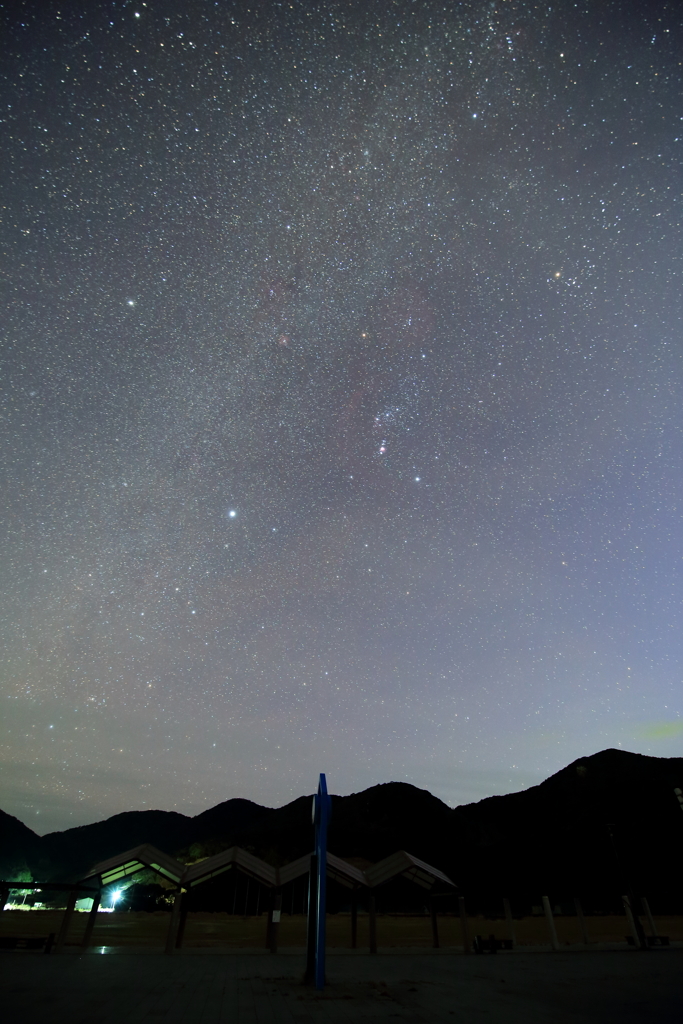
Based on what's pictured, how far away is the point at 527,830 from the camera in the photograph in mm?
164750

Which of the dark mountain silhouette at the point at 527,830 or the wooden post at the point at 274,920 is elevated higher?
the dark mountain silhouette at the point at 527,830

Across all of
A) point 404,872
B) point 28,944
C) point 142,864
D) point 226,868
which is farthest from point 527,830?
point 28,944

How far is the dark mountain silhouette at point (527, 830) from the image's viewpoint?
11004 centimetres

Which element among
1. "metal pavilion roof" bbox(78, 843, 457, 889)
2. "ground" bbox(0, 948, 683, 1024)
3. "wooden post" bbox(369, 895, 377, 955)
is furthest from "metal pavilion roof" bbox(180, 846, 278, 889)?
"wooden post" bbox(369, 895, 377, 955)

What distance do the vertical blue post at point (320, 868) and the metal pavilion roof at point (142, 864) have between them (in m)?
11.2

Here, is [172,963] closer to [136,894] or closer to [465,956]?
[465,956]

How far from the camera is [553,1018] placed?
379 inches

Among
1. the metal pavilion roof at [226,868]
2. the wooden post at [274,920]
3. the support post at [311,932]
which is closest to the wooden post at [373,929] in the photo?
the wooden post at [274,920]

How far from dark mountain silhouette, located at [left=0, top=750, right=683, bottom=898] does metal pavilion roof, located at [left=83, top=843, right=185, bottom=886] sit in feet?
341

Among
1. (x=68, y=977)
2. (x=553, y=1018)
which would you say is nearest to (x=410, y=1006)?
(x=553, y=1018)

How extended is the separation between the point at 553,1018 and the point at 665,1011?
236 cm

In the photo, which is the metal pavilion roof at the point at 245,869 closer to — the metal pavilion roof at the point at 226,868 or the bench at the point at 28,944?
the metal pavilion roof at the point at 226,868

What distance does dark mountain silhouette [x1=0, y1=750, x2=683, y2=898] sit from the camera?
361 feet

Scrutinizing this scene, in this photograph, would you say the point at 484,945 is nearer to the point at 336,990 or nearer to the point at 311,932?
the point at 311,932
